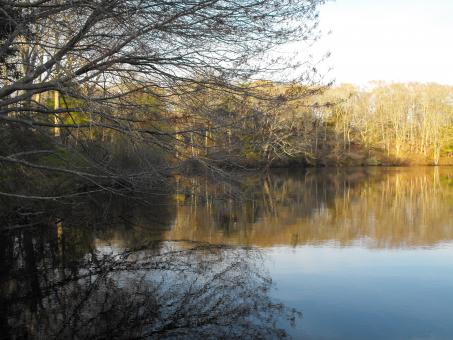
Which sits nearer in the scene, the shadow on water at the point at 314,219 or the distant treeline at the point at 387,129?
the shadow on water at the point at 314,219

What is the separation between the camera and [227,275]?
7.24 m

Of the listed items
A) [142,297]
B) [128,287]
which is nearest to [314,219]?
[128,287]

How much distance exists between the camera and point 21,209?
11945 millimetres

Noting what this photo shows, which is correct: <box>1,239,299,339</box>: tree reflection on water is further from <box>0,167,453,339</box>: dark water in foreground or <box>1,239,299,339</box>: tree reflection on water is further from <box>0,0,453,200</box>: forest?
<box>0,0,453,200</box>: forest

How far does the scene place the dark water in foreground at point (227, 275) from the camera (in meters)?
5.39

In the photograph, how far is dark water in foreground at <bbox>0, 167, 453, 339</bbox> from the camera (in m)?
5.39

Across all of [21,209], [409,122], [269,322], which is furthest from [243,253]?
[409,122]

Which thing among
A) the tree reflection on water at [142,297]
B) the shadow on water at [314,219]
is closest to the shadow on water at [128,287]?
the tree reflection on water at [142,297]

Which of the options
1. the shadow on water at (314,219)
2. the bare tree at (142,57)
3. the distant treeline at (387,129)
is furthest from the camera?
the distant treeline at (387,129)

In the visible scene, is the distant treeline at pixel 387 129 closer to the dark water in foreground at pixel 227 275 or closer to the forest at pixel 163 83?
the dark water in foreground at pixel 227 275

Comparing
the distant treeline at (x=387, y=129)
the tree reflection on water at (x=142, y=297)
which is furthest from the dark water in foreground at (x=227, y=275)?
the distant treeline at (x=387, y=129)

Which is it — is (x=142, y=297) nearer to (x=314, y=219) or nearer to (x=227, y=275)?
(x=227, y=275)

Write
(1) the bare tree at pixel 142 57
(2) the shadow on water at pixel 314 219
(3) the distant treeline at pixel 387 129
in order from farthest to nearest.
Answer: (3) the distant treeline at pixel 387 129, (2) the shadow on water at pixel 314 219, (1) the bare tree at pixel 142 57

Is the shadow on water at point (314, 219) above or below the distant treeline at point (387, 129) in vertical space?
below
